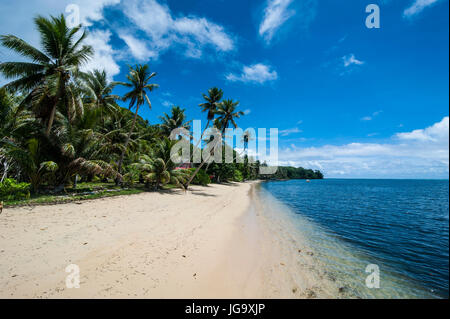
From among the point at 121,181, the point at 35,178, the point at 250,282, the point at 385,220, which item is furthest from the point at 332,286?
the point at 121,181

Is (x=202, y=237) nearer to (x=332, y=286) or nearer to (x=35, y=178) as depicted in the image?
(x=332, y=286)

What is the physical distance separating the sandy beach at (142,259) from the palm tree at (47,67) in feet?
26.5

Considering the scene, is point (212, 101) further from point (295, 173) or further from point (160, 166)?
point (295, 173)

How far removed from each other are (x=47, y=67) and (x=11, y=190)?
8.79 m

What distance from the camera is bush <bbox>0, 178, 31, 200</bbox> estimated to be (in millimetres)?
7605

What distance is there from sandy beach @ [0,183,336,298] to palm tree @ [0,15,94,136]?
318 inches

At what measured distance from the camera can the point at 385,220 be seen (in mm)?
11086

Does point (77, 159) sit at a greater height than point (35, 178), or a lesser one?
greater

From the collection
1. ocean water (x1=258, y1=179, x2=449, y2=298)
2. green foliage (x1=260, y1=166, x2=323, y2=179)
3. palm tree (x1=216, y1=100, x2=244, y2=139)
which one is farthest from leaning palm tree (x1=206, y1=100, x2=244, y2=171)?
green foliage (x1=260, y1=166, x2=323, y2=179)

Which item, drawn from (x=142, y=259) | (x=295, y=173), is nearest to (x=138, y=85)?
(x=142, y=259)

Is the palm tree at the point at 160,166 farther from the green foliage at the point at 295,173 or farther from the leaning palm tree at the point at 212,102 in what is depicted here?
the green foliage at the point at 295,173

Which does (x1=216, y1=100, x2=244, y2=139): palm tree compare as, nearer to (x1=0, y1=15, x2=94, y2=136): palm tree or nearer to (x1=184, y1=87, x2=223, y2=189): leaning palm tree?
(x1=184, y1=87, x2=223, y2=189): leaning palm tree

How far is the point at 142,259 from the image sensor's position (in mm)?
4148

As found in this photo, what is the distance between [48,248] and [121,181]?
12.9 m
